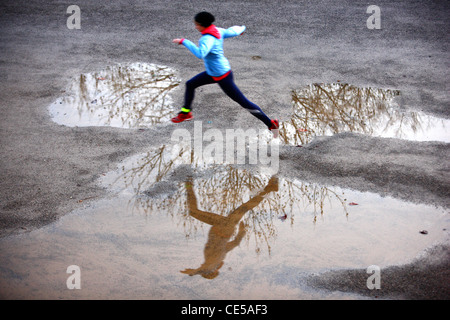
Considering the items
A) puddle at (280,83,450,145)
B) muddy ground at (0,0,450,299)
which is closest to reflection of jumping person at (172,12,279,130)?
muddy ground at (0,0,450,299)

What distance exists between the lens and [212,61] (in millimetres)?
5391

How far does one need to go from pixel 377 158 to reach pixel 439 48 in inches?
182

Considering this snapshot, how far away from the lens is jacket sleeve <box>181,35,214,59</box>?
16.5 ft

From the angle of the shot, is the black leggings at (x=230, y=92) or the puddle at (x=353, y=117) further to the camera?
the puddle at (x=353, y=117)

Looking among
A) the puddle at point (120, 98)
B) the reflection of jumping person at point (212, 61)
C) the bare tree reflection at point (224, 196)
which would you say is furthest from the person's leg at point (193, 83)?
the bare tree reflection at point (224, 196)

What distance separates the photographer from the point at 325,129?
6.17m

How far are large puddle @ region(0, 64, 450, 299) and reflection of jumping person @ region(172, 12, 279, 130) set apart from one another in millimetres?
633

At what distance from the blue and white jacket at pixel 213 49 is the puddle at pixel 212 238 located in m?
1.35

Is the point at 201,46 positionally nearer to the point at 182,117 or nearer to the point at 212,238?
the point at 182,117

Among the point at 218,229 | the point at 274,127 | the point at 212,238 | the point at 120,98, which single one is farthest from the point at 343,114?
the point at 120,98

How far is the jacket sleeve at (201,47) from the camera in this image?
5035mm

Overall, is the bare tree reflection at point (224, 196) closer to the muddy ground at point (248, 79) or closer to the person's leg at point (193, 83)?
the muddy ground at point (248, 79)

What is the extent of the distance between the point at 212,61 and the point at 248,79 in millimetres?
2317
